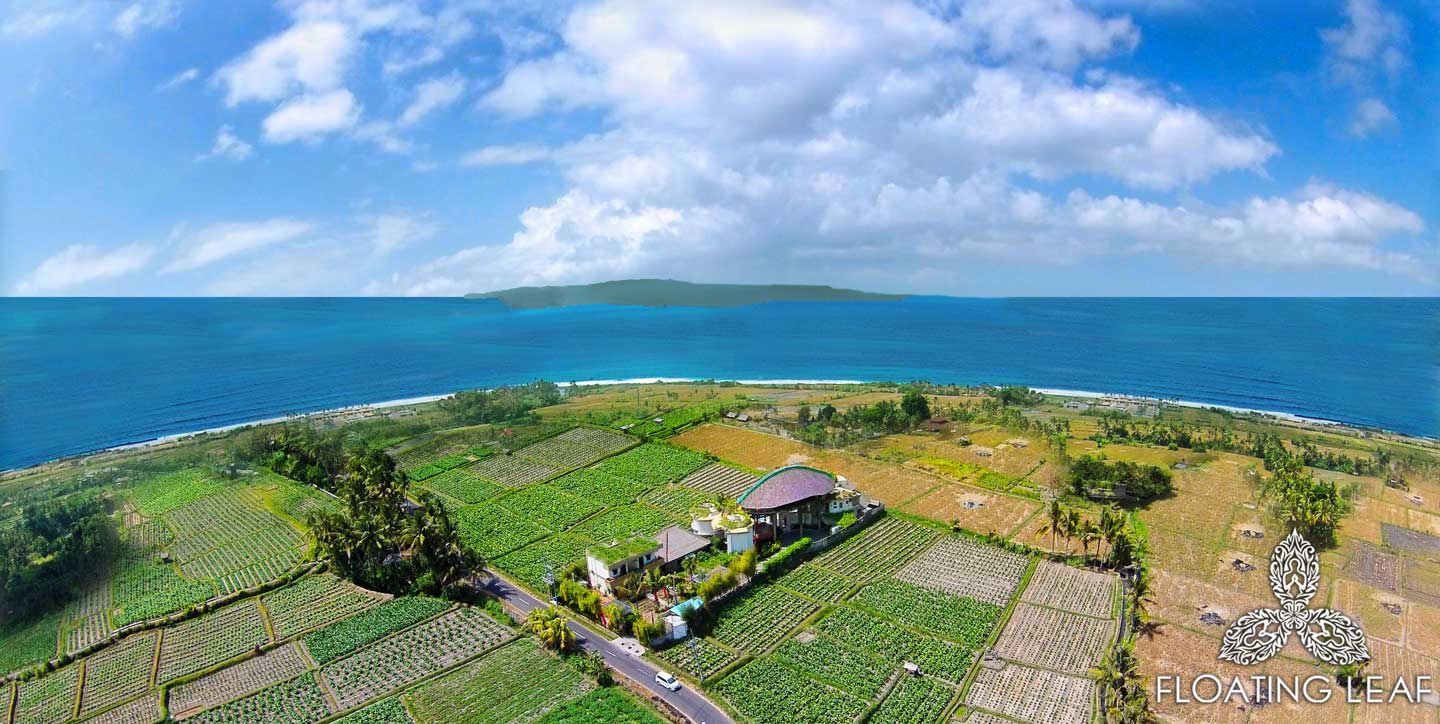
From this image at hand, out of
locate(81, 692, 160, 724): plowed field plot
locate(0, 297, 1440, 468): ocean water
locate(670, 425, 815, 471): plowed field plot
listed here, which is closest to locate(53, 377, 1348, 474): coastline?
locate(0, 297, 1440, 468): ocean water

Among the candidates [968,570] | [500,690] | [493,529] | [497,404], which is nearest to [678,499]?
[493,529]

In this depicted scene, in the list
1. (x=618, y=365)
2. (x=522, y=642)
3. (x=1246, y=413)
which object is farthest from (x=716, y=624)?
(x=618, y=365)

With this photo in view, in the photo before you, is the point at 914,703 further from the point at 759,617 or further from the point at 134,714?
A: the point at 134,714

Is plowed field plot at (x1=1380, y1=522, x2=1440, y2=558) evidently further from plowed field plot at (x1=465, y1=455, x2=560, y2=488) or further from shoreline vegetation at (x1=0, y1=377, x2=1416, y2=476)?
plowed field plot at (x1=465, y1=455, x2=560, y2=488)

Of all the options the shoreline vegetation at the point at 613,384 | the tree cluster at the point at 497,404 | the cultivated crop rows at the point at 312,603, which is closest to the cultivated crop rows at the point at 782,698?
the cultivated crop rows at the point at 312,603

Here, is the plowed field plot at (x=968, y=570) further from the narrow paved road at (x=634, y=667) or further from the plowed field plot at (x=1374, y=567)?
the plowed field plot at (x=1374, y=567)

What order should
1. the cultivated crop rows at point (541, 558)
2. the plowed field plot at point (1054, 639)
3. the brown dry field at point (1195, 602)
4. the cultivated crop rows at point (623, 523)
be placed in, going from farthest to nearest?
1. the cultivated crop rows at point (623, 523)
2. the cultivated crop rows at point (541, 558)
3. the brown dry field at point (1195, 602)
4. the plowed field plot at point (1054, 639)

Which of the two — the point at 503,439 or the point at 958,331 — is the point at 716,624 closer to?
the point at 503,439
